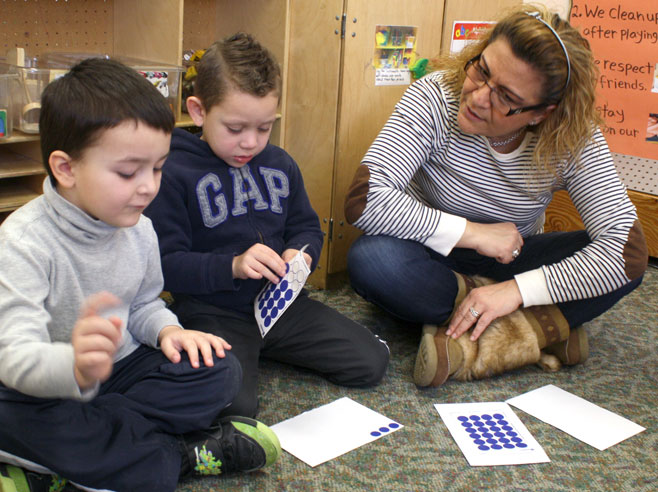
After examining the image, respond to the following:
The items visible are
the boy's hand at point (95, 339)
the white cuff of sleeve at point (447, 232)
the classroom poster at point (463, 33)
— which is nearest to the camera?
the boy's hand at point (95, 339)

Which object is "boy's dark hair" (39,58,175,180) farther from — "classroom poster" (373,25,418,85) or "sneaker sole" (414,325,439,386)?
"classroom poster" (373,25,418,85)

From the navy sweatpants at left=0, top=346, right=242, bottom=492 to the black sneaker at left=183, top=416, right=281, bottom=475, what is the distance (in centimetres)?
3

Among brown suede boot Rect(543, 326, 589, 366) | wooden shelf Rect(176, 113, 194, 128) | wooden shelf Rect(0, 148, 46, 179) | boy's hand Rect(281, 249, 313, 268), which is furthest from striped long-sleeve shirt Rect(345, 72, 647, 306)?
wooden shelf Rect(0, 148, 46, 179)

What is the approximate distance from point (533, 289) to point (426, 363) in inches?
11.9

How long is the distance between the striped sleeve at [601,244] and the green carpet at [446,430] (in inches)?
9.2

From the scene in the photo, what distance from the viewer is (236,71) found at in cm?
131

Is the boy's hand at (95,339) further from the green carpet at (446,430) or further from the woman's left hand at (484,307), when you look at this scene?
the woman's left hand at (484,307)

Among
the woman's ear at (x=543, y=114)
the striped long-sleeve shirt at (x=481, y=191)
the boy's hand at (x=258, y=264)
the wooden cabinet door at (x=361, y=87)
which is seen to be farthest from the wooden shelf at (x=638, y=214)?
the boy's hand at (x=258, y=264)

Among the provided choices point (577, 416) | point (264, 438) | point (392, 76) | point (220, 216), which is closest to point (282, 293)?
point (220, 216)

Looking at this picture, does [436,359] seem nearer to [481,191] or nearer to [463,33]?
[481,191]

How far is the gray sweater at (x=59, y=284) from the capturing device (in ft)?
2.97

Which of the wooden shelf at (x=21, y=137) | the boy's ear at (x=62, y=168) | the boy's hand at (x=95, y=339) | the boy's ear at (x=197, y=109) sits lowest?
the boy's hand at (x=95, y=339)

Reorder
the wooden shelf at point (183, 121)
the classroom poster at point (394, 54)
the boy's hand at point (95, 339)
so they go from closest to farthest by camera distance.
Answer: the boy's hand at point (95, 339) → the wooden shelf at point (183, 121) → the classroom poster at point (394, 54)

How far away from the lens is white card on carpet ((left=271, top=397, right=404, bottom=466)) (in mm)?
1266
